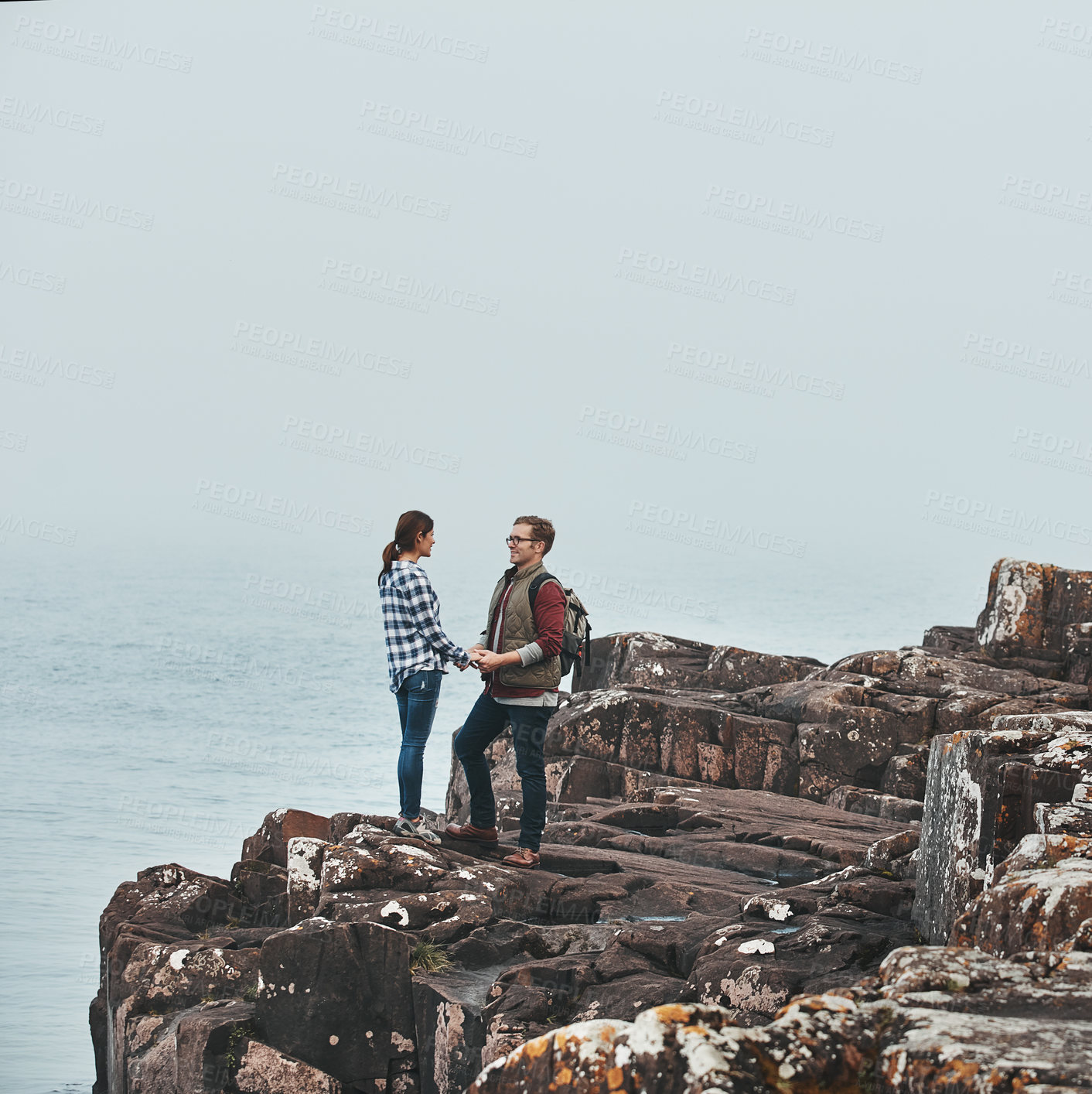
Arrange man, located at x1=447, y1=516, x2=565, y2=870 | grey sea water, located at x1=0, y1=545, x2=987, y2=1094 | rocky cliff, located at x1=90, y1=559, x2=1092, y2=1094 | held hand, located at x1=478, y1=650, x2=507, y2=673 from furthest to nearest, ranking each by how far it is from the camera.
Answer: grey sea water, located at x1=0, y1=545, x2=987, y2=1094
man, located at x1=447, y1=516, x2=565, y2=870
held hand, located at x1=478, y1=650, x2=507, y2=673
rocky cliff, located at x1=90, y1=559, x2=1092, y2=1094

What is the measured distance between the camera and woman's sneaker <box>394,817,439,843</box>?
33.0ft

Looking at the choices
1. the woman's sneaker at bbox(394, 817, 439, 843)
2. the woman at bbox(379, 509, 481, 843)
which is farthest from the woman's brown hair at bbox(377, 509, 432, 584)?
the woman's sneaker at bbox(394, 817, 439, 843)

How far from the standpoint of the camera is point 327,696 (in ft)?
281

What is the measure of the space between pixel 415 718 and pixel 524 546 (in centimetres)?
162

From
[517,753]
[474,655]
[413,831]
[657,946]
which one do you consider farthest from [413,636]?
[657,946]

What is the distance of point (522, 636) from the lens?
915 centimetres

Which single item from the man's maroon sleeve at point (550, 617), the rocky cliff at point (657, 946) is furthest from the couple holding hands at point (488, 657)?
the rocky cliff at point (657, 946)

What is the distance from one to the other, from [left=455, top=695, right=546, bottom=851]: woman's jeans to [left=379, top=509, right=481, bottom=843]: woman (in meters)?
0.35

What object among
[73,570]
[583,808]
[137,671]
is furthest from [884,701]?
[73,570]

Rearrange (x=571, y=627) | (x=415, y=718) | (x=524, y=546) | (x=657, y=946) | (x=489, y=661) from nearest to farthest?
(x=657, y=946), (x=489, y=661), (x=524, y=546), (x=571, y=627), (x=415, y=718)

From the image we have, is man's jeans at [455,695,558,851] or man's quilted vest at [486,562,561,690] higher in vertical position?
man's quilted vest at [486,562,561,690]

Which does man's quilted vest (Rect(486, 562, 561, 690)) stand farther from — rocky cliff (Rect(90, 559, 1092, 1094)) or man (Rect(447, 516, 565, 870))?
rocky cliff (Rect(90, 559, 1092, 1094))

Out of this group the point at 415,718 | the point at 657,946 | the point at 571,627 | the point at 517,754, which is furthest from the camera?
the point at 415,718

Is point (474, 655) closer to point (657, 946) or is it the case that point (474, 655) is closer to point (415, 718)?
point (415, 718)
